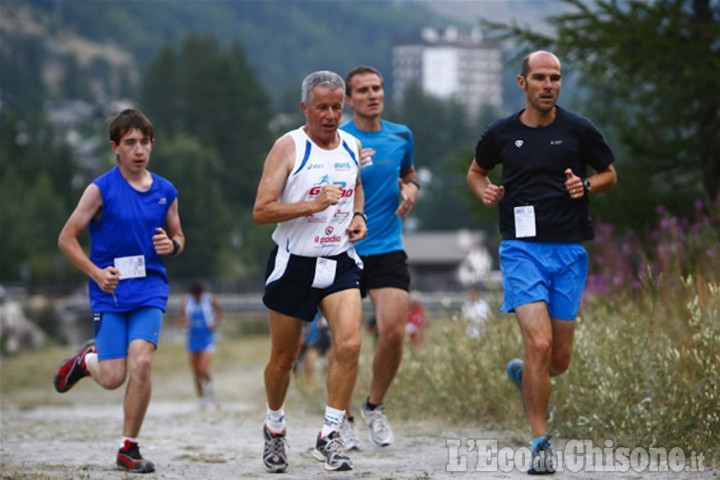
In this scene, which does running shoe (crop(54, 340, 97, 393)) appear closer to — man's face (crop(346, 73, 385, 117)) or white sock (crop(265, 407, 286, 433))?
white sock (crop(265, 407, 286, 433))

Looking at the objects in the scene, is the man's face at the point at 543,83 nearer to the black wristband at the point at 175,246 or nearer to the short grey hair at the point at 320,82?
the short grey hair at the point at 320,82

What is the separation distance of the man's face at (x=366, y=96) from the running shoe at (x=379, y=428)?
2.06 metres

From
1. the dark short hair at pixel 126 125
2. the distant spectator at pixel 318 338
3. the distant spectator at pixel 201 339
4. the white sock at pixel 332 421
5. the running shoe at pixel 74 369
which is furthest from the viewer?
the distant spectator at pixel 201 339

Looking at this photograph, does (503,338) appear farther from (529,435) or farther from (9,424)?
(9,424)

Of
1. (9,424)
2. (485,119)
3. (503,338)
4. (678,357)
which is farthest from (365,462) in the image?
(485,119)

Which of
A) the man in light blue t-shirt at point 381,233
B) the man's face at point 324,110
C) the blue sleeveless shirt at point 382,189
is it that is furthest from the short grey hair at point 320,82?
the blue sleeveless shirt at point 382,189

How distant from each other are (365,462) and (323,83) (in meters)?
2.39

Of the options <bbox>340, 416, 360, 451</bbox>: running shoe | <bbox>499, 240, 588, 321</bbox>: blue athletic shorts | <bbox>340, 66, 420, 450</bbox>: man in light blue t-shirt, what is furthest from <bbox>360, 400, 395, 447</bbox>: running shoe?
<bbox>499, 240, 588, 321</bbox>: blue athletic shorts

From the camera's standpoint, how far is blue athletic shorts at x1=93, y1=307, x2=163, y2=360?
8469 mm

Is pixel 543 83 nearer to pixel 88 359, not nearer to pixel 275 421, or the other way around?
pixel 275 421

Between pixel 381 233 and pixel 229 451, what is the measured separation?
1.84 meters

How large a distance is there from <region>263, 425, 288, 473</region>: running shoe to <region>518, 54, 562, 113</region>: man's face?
250 cm

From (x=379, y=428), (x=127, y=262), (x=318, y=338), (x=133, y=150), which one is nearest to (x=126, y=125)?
(x=133, y=150)

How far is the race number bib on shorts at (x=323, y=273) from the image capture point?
8.02 m
